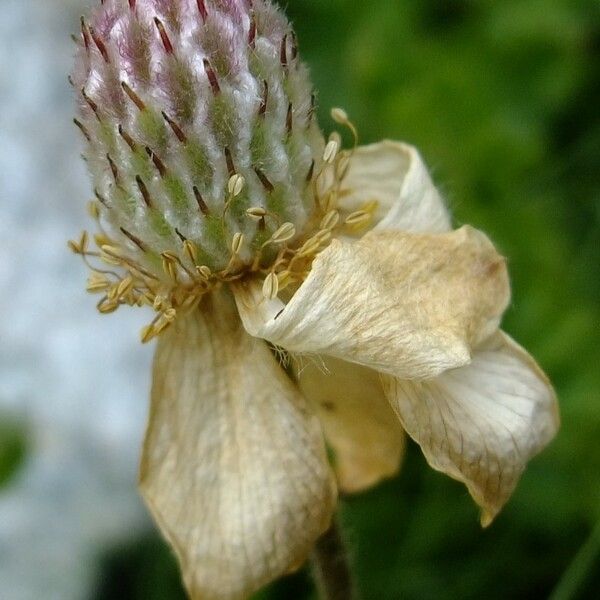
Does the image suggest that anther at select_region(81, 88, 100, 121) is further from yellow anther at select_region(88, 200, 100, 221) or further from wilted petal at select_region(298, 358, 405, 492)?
wilted petal at select_region(298, 358, 405, 492)

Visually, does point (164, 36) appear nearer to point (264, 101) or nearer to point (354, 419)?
point (264, 101)

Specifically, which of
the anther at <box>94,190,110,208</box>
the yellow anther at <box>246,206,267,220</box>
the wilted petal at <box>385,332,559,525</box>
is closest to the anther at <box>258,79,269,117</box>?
the yellow anther at <box>246,206,267,220</box>

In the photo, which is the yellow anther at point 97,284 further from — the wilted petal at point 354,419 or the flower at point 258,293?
the wilted petal at point 354,419

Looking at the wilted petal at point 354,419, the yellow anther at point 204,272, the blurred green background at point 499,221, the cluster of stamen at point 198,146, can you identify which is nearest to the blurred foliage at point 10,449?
the blurred green background at point 499,221

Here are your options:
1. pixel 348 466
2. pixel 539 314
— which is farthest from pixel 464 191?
pixel 348 466

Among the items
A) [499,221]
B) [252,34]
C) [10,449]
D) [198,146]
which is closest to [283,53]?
[252,34]

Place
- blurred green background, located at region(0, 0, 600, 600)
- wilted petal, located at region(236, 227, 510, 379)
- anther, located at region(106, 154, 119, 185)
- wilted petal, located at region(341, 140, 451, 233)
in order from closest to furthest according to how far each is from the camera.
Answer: wilted petal, located at region(236, 227, 510, 379) → anther, located at region(106, 154, 119, 185) → wilted petal, located at region(341, 140, 451, 233) → blurred green background, located at region(0, 0, 600, 600)
